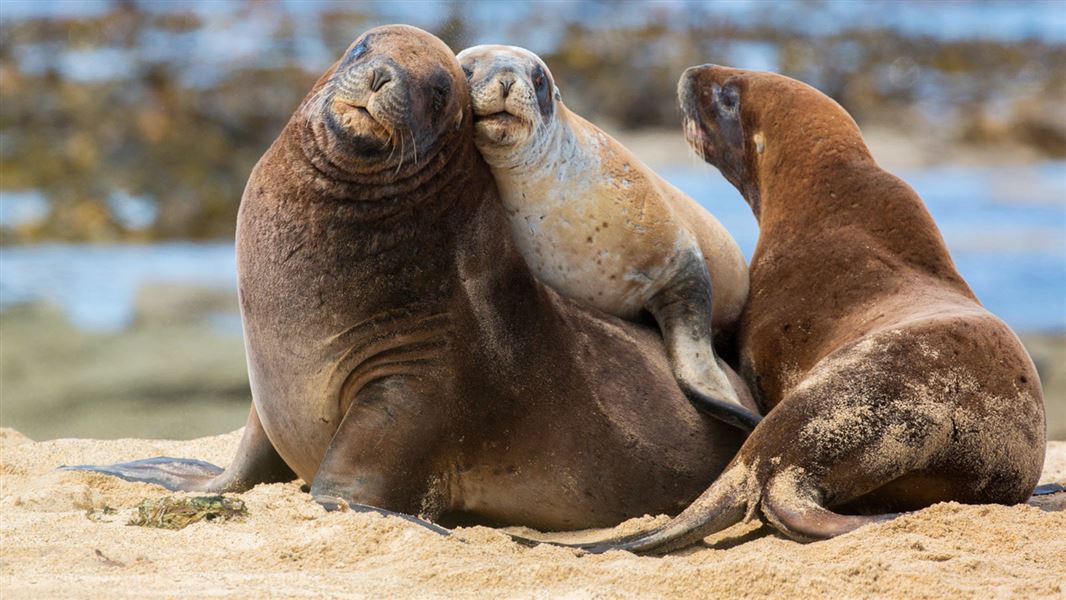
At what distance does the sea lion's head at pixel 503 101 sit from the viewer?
4.11 m

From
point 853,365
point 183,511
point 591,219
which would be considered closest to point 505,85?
point 591,219

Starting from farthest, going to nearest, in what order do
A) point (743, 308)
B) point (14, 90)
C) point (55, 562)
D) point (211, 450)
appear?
point (14, 90) → point (211, 450) → point (743, 308) → point (55, 562)

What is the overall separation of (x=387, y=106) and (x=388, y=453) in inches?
38.7

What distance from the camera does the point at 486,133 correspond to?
13.6 feet

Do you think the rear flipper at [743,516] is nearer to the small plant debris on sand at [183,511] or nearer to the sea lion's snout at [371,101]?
the small plant debris on sand at [183,511]

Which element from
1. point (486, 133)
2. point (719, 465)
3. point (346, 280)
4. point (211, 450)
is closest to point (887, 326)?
point (719, 465)

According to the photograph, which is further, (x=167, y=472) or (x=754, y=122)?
(x=754, y=122)

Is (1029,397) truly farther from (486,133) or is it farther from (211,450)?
(211,450)

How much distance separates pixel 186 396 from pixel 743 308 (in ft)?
20.2

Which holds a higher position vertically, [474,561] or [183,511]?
[183,511]

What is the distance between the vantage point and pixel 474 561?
3.32 meters

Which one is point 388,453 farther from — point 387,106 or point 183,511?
point 387,106

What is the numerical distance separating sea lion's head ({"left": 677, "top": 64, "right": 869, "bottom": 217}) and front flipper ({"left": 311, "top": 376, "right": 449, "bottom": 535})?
1.97m

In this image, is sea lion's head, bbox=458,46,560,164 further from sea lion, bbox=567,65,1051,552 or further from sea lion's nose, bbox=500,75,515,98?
sea lion, bbox=567,65,1051,552
